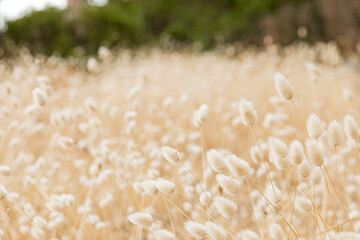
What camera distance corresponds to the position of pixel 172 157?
91 cm

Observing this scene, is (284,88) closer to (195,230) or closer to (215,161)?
(215,161)

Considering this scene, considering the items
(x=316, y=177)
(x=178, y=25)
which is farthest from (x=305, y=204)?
→ (x=178, y=25)

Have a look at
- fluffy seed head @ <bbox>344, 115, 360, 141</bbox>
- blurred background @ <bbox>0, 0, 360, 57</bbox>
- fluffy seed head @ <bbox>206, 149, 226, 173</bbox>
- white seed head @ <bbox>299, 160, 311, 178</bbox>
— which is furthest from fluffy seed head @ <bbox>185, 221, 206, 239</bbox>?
blurred background @ <bbox>0, 0, 360, 57</bbox>

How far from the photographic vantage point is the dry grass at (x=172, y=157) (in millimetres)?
1071

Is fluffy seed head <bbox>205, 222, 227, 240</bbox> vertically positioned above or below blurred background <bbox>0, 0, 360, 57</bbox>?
below

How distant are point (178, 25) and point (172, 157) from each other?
1124 centimetres

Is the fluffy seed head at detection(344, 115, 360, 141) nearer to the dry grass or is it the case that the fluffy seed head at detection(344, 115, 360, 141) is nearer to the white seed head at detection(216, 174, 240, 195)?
the dry grass

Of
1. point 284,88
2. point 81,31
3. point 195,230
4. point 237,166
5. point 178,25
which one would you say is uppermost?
point 178,25

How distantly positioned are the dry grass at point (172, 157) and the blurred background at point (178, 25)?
1464 millimetres

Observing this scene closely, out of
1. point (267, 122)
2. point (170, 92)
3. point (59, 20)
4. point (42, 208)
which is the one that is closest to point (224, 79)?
point (170, 92)

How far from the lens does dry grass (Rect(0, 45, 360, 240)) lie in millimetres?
1071

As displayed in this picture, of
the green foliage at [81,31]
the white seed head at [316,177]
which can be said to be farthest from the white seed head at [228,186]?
the green foliage at [81,31]

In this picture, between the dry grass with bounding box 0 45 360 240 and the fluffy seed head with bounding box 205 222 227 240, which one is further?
the dry grass with bounding box 0 45 360 240

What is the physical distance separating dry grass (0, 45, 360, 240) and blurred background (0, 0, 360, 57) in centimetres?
146
